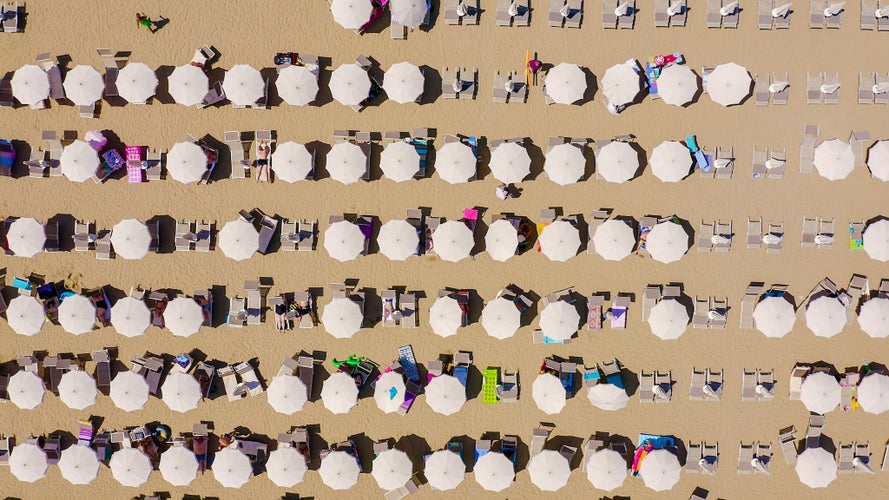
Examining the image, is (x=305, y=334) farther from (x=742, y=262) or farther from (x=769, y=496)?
(x=769, y=496)

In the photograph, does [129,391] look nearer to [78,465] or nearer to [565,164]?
[78,465]

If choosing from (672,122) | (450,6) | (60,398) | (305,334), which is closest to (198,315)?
(305,334)

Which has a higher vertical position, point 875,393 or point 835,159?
point 835,159

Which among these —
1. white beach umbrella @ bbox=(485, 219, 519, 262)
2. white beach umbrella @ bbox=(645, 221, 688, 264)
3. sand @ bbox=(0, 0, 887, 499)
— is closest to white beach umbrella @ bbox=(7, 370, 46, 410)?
sand @ bbox=(0, 0, 887, 499)

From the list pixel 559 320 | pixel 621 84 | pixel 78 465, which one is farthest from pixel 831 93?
pixel 78 465

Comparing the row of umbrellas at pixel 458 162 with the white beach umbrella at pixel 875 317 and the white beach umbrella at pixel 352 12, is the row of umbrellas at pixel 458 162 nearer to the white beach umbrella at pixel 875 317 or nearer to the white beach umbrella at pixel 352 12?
the white beach umbrella at pixel 352 12

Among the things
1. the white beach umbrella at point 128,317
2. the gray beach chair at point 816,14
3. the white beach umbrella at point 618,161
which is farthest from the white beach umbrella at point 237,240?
the gray beach chair at point 816,14
